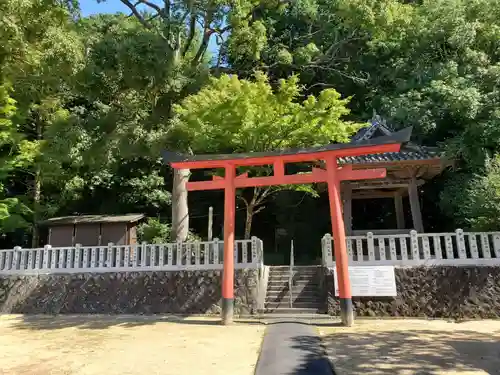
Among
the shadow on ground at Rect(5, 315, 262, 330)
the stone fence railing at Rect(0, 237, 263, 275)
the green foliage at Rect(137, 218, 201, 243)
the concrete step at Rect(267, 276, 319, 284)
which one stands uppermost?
the green foliage at Rect(137, 218, 201, 243)

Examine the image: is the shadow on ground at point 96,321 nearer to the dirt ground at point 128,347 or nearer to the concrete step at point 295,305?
the dirt ground at point 128,347

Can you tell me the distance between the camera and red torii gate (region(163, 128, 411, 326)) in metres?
8.11

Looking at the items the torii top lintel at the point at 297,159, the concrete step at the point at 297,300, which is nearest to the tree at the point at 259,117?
the torii top lintel at the point at 297,159

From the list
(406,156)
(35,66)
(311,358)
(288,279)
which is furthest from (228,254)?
(35,66)

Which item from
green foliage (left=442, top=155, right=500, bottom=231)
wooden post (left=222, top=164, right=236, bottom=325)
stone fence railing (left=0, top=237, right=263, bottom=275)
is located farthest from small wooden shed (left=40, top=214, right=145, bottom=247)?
green foliage (left=442, top=155, right=500, bottom=231)

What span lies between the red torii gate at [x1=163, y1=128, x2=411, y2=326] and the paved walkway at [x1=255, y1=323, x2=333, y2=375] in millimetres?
1230

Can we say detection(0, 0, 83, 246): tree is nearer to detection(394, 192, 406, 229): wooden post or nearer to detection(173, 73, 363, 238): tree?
detection(173, 73, 363, 238): tree

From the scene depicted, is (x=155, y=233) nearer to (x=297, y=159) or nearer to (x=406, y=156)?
(x=297, y=159)

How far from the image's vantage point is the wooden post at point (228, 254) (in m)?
8.56

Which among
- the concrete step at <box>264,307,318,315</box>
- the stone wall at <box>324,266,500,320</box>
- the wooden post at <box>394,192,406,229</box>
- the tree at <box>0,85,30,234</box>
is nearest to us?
the stone wall at <box>324,266,500,320</box>

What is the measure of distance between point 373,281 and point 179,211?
6.56 meters

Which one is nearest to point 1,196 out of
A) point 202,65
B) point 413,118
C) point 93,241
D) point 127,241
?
point 93,241

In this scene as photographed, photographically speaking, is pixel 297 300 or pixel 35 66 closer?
pixel 297 300

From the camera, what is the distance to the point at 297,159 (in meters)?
9.09
